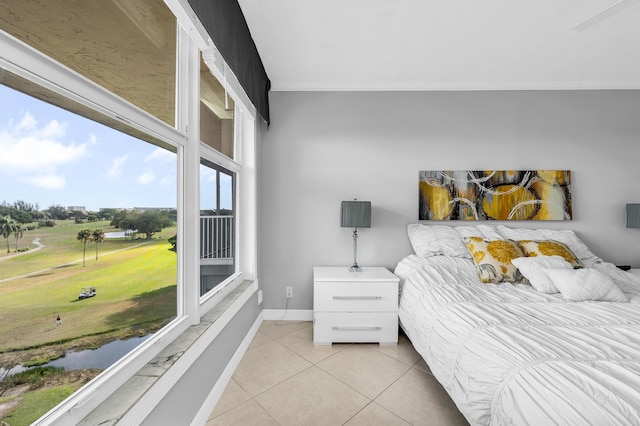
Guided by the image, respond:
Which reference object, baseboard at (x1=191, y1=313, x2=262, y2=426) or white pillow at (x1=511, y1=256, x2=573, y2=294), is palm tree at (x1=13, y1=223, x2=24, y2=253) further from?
white pillow at (x1=511, y1=256, x2=573, y2=294)

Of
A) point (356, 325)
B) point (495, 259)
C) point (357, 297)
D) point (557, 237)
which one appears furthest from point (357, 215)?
point (557, 237)

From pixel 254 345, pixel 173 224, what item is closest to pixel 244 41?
pixel 173 224

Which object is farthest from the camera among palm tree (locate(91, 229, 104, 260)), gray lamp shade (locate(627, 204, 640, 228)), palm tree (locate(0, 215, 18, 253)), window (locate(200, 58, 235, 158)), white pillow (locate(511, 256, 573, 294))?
gray lamp shade (locate(627, 204, 640, 228))

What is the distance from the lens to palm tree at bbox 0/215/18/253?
633 millimetres

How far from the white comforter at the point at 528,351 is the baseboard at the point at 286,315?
3.72ft

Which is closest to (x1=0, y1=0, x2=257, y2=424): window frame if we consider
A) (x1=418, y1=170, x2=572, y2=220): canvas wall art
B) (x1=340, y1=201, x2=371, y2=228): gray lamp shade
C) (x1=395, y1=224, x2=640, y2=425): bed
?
(x1=340, y1=201, x2=371, y2=228): gray lamp shade

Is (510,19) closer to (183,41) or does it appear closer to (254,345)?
(183,41)

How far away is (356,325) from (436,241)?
1136 millimetres

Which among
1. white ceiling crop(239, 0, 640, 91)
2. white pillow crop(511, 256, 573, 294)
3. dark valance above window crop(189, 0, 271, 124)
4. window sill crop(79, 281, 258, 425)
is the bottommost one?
window sill crop(79, 281, 258, 425)

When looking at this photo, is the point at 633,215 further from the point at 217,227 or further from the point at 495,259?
the point at 217,227

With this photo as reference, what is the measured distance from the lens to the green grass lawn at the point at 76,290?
669 millimetres

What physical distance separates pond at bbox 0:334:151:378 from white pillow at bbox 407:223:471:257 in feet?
7.60

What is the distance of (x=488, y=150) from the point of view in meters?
2.69

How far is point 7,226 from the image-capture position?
2.11ft
